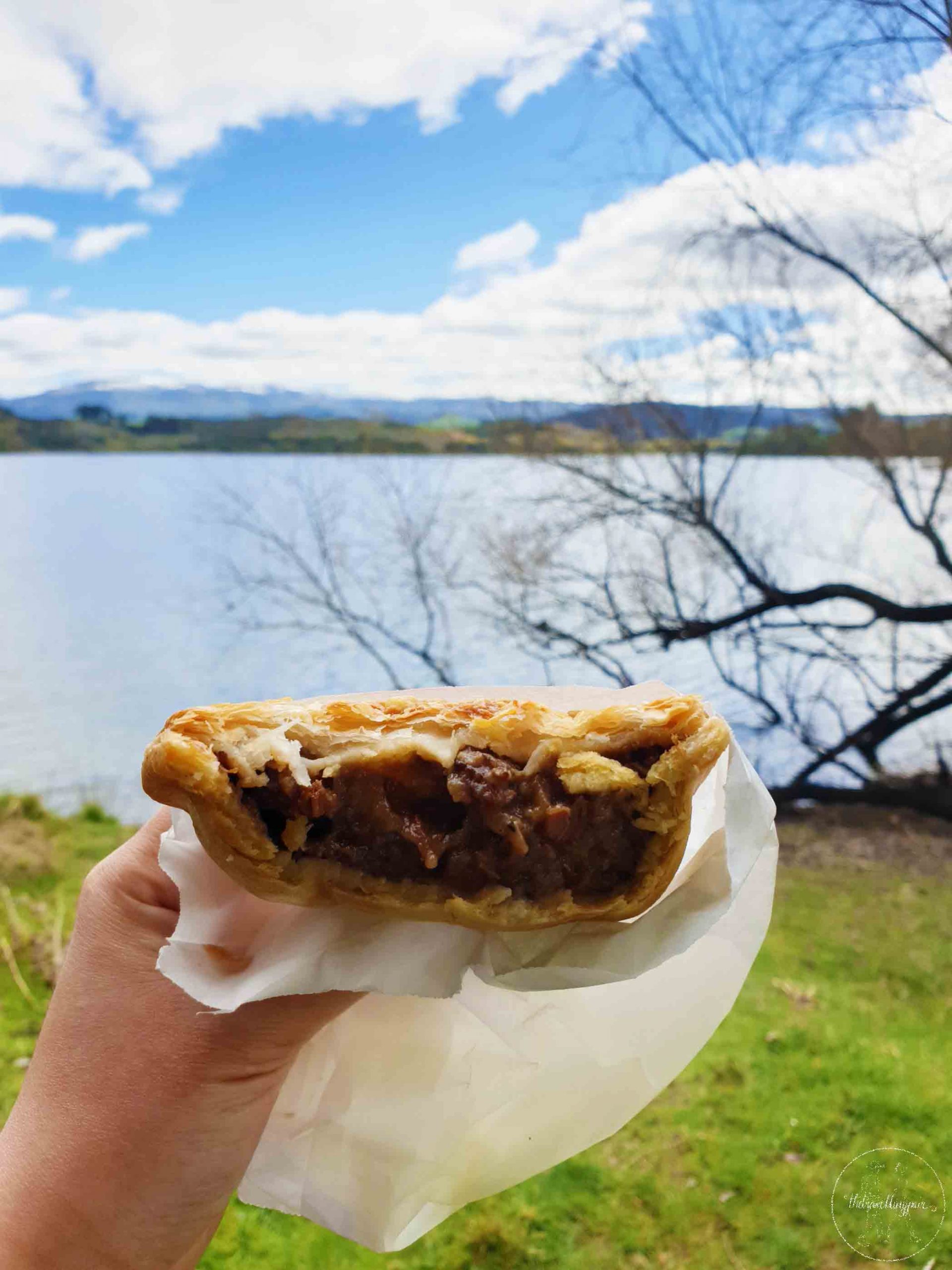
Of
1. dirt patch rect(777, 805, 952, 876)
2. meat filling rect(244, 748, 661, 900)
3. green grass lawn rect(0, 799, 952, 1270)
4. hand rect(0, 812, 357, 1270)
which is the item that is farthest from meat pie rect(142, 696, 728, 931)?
dirt patch rect(777, 805, 952, 876)

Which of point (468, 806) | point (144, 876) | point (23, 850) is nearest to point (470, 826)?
point (468, 806)

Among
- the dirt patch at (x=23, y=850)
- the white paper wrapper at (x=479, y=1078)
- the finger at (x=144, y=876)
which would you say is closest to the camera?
the finger at (x=144, y=876)

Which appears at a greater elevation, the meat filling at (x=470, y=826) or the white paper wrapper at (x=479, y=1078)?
the meat filling at (x=470, y=826)

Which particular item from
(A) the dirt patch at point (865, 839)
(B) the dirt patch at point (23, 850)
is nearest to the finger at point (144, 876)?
(B) the dirt patch at point (23, 850)

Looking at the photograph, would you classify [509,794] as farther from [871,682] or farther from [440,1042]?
[871,682]

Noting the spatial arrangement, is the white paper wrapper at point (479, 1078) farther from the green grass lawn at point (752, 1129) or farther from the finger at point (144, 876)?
the green grass lawn at point (752, 1129)
